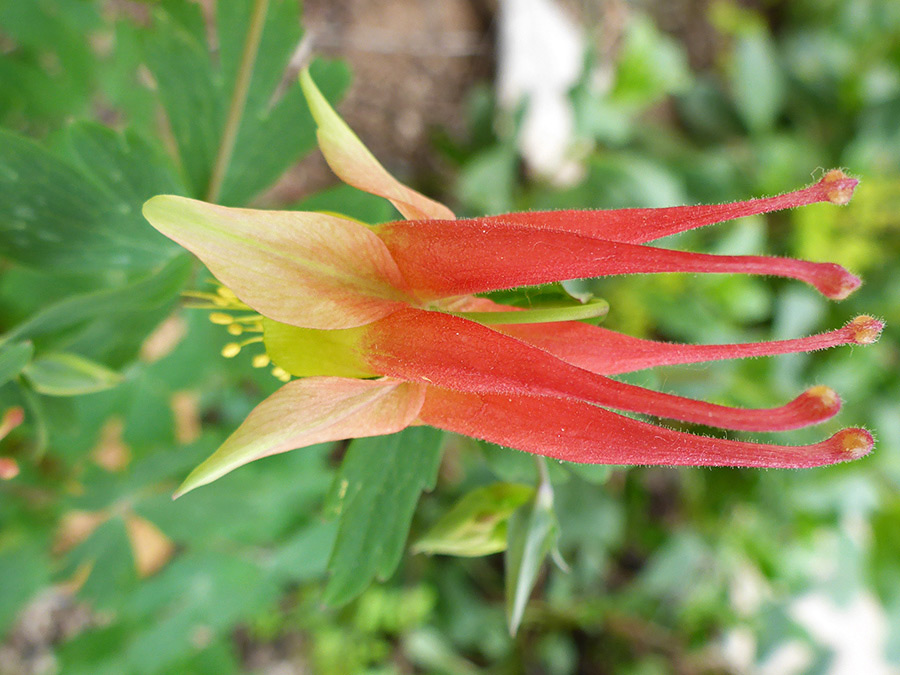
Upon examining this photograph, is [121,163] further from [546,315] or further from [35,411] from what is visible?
[546,315]

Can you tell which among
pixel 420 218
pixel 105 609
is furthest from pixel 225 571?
pixel 420 218

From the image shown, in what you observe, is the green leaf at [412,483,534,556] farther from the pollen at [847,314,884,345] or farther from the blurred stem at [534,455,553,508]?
the pollen at [847,314,884,345]

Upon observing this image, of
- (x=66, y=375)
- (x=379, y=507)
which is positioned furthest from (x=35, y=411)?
(x=379, y=507)

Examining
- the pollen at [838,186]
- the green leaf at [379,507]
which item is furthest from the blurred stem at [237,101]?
the pollen at [838,186]

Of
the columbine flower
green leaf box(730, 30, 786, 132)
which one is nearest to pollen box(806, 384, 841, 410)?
the columbine flower

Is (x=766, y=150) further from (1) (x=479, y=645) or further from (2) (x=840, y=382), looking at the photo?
(1) (x=479, y=645)
